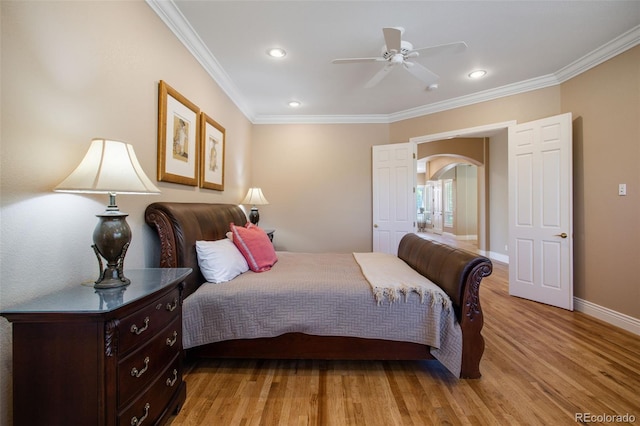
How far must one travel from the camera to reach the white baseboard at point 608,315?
2461 mm

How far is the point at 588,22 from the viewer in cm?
231

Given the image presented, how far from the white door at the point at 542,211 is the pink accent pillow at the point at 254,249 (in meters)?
3.20

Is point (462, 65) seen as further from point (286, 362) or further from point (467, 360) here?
point (286, 362)

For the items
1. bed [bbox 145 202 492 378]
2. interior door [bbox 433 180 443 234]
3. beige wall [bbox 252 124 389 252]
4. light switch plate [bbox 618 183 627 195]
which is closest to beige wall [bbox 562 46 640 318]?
light switch plate [bbox 618 183 627 195]

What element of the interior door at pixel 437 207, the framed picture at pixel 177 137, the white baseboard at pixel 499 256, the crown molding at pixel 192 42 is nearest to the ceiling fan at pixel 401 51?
the crown molding at pixel 192 42

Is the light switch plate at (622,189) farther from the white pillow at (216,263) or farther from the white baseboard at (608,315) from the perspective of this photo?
the white pillow at (216,263)

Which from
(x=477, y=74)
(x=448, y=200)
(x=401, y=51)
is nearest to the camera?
(x=401, y=51)

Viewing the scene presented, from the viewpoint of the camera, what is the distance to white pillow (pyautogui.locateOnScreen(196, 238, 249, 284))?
1.97 metres

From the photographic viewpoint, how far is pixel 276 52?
2.70 meters

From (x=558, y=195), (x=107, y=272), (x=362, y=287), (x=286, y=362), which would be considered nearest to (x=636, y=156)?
(x=558, y=195)

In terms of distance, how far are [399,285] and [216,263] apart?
1347 millimetres

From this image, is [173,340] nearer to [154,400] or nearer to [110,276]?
[154,400]

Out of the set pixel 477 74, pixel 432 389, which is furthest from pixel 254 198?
pixel 477 74

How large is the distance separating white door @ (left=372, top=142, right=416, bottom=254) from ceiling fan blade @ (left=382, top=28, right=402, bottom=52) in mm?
2169
